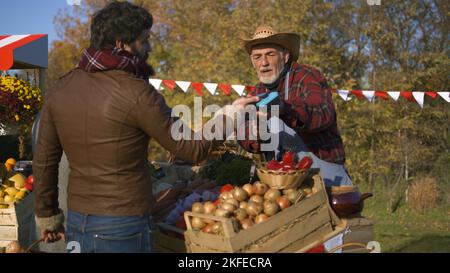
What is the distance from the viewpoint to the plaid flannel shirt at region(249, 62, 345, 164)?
2977 mm

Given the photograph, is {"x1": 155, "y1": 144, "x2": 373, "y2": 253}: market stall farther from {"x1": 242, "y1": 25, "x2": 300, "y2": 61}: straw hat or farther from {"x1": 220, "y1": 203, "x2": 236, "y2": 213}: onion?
{"x1": 242, "y1": 25, "x2": 300, "y2": 61}: straw hat

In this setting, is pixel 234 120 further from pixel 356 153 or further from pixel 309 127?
pixel 356 153

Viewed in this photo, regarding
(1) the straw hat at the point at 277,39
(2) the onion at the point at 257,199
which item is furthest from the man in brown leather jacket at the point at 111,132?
(1) the straw hat at the point at 277,39

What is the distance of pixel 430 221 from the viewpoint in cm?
784

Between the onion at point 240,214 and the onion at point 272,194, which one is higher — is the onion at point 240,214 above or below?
below

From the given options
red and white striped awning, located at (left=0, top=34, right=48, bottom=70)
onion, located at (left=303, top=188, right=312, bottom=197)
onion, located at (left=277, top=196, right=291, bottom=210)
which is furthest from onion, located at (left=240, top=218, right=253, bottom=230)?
red and white striped awning, located at (left=0, top=34, right=48, bottom=70)

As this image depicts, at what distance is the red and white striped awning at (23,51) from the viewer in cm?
634

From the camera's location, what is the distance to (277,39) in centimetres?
356

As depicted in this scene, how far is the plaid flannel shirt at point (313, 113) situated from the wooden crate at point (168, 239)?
0.96 meters

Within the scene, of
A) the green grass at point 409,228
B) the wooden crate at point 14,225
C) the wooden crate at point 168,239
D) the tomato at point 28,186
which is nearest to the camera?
the wooden crate at point 168,239

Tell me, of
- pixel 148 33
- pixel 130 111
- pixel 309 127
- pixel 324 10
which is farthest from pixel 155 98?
pixel 324 10

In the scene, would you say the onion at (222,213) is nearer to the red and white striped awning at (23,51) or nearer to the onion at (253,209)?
the onion at (253,209)

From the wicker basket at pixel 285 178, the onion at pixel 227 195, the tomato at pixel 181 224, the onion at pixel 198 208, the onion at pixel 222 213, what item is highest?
the wicker basket at pixel 285 178

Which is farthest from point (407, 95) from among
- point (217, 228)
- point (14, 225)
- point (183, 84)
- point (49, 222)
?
point (49, 222)
